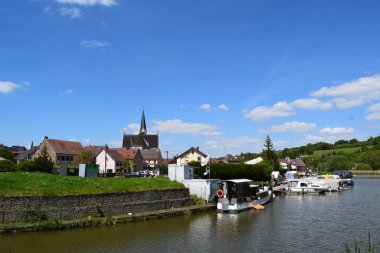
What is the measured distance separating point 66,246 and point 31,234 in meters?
4.22

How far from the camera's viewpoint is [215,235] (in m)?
28.7

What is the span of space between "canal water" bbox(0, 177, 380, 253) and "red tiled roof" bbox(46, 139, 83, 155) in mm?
62348

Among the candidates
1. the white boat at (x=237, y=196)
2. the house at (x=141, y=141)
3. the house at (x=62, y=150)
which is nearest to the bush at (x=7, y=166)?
the white boat at (x=237, y=196)

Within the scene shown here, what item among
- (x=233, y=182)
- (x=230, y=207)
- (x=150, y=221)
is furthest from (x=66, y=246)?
(x=233, y=182)

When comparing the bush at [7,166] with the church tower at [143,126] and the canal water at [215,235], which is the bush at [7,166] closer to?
the canal water at [215,235]

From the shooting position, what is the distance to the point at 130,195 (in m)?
36.2

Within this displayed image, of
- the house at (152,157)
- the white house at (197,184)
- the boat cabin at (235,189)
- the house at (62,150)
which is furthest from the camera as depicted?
the house at (152,157)

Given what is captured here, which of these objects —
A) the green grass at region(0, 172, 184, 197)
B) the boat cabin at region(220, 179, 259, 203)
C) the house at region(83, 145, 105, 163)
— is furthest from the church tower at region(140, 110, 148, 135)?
the green grass at region(0, 172, 184, 197)

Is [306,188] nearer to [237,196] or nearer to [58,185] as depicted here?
[237,196]

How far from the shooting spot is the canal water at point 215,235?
79.6 ft

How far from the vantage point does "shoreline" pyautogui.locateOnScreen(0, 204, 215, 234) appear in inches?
1070

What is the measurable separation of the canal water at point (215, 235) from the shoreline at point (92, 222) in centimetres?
76

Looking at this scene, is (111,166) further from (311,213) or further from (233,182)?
(311,213)

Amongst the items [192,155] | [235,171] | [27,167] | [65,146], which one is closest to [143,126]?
[192,155]
